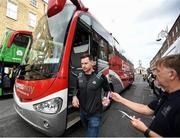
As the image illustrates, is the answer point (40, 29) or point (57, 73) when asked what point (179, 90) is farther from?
point (40, 29)

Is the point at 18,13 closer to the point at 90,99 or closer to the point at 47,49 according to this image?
the point at 47,49

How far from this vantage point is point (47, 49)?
4441mm

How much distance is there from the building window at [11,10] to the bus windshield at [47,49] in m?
18.7

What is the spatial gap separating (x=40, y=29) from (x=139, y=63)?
10829cm

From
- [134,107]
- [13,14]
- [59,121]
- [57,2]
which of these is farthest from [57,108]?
[13,14]

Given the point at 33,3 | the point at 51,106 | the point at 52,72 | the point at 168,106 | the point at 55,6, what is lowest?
the point at 51,106

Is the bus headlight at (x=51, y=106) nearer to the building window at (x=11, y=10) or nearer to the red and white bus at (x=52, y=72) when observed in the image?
the red and white bus at (x=52, y=72)

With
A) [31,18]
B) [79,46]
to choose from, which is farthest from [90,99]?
[31,18]

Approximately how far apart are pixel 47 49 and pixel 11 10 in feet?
66.3

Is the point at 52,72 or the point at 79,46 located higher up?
the point at 79,46

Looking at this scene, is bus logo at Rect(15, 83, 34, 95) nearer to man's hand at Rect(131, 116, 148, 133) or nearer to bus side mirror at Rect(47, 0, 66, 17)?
bus side mirror at Rect(47, 0, 66, 17)

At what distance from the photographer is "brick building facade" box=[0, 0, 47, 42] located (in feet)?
67.2

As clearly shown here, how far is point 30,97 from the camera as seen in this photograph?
4.08 metres

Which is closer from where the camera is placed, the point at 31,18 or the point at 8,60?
the point at 8,60
